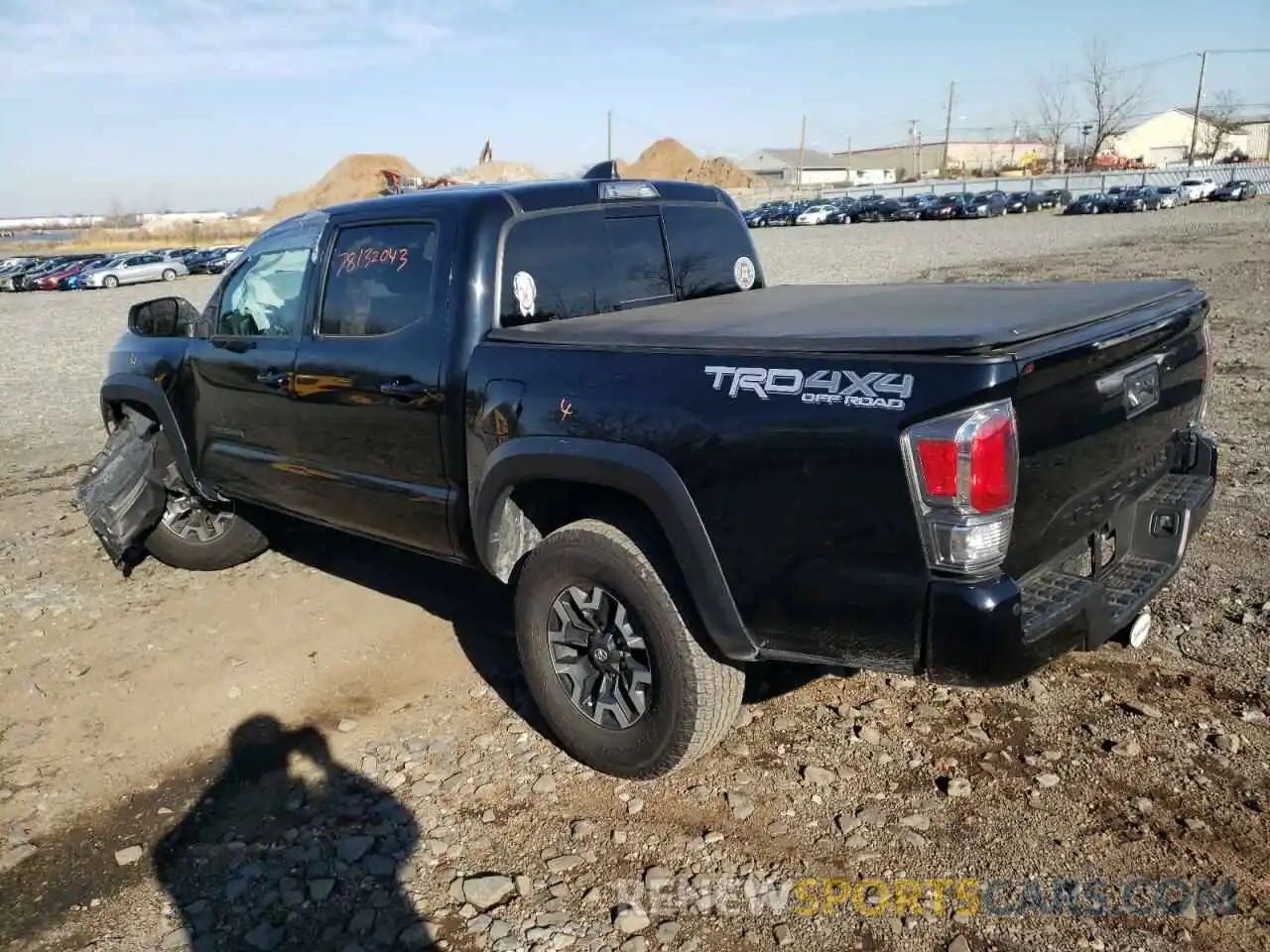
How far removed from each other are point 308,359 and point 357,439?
0.44 metres

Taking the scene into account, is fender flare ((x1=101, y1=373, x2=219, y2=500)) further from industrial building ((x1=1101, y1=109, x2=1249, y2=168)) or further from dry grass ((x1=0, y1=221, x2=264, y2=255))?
industrial building ((x1=1101, y1=109, x2=1249, y2=168))

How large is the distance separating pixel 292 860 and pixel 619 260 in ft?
8.47

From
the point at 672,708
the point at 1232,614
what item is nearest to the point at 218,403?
the point at 672,708

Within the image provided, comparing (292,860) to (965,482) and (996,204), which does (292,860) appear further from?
(996,204)

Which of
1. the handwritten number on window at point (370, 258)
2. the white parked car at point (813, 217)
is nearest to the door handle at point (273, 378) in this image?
the handwritten number on window at point (370, 258)

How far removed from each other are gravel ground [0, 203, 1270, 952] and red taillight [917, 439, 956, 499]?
1.20m

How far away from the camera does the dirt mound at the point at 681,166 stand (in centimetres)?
10269

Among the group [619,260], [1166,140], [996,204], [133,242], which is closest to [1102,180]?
[996,204]

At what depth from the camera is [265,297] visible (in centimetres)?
463

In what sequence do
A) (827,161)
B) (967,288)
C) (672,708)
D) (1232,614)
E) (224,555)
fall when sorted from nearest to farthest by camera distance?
(672,708) < (967,288) < (1232,614) < (224,555) < (827,161)

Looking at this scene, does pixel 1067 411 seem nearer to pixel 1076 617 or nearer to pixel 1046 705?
pixel 1076 617

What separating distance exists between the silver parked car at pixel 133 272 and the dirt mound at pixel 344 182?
107 ft

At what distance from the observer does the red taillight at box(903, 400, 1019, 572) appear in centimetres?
239

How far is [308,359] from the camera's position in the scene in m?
4.21
